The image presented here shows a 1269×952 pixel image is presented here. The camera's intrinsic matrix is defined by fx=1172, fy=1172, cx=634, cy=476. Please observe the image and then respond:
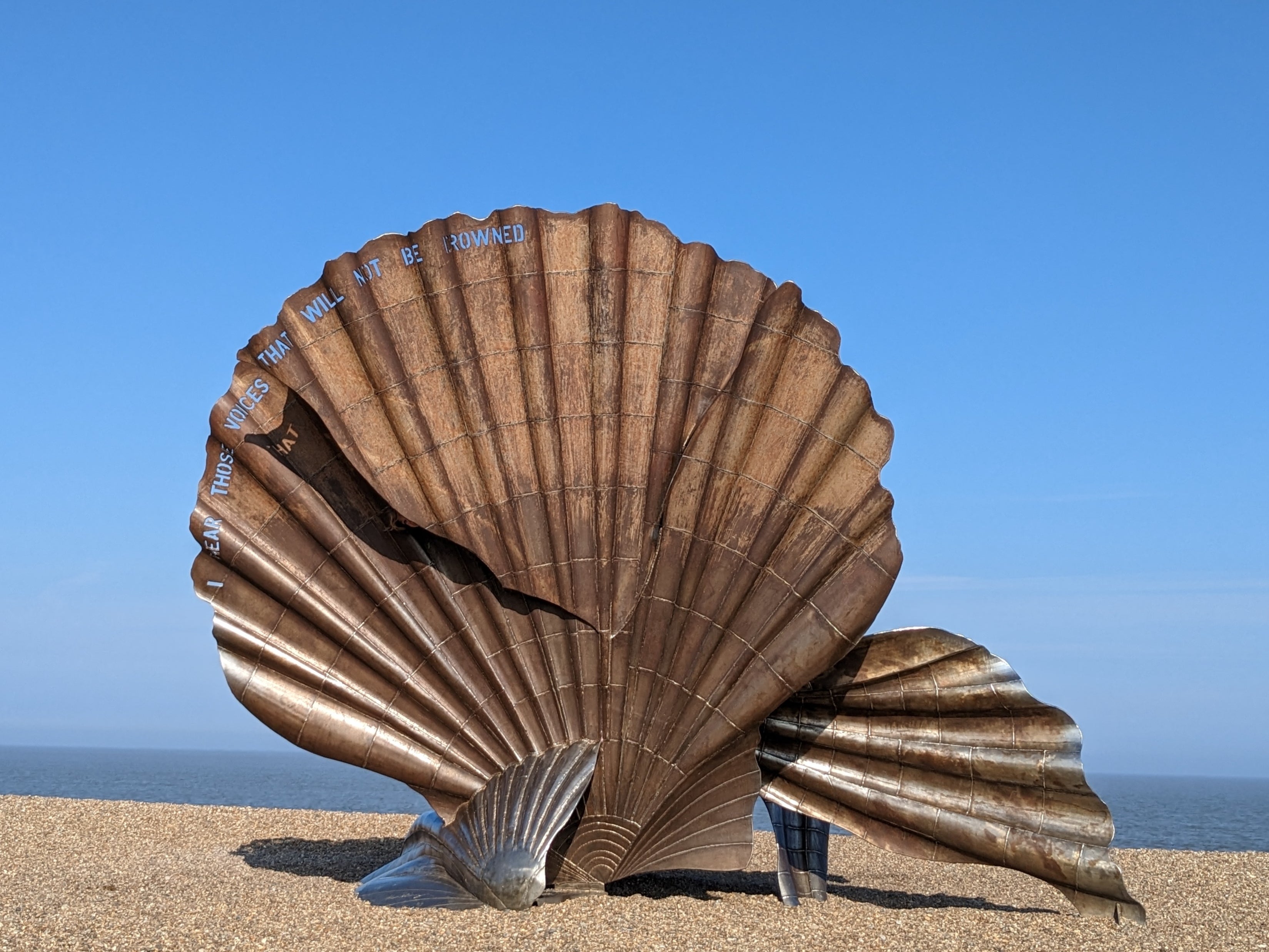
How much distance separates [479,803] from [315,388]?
310 cm

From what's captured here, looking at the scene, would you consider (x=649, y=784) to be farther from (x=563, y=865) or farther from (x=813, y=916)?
(x=813, y=916)

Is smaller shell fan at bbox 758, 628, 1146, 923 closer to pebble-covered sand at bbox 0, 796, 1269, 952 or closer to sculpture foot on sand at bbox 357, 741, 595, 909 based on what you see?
pebble-covered sand at bbox 0, 796, 1269, 952

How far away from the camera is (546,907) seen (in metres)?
7.77

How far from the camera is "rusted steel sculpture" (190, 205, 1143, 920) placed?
320 inches

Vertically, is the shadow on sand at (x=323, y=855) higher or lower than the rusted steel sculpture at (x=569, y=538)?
lower

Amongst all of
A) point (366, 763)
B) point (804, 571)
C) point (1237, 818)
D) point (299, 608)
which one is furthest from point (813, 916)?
point (1237, 818)

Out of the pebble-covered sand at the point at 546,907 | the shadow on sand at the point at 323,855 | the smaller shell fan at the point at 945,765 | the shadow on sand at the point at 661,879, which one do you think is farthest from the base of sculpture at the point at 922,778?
the shadow on sand at the point at 323,855

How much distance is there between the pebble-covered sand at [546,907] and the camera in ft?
22.4

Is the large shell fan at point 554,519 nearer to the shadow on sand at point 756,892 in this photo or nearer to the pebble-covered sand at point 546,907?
the pebble-covered sand at point 546,907

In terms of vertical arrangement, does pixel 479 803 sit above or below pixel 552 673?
below

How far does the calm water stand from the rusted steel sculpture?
5.55m

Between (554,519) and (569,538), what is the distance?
172mm

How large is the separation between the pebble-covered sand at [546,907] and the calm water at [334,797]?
272cm

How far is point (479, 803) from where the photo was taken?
7.93 metres
